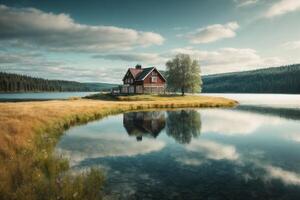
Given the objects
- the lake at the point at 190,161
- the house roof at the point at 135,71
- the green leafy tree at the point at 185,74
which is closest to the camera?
the lake at the point at 190,161

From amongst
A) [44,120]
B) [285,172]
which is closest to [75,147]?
[44,120]

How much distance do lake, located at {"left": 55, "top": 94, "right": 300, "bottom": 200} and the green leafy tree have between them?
56009 mm

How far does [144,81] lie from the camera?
288 ft

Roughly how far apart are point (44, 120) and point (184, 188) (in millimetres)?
19144

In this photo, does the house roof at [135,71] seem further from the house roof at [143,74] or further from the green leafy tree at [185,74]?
the green leafy tree at [185,74]

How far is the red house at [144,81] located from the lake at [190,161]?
5757cm

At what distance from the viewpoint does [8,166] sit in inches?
488

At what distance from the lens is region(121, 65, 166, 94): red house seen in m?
88.5

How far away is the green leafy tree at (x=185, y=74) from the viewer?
8662 cm

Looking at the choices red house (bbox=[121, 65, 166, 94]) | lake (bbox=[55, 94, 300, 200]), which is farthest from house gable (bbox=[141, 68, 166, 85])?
lake (bbox=[55, 94, 300, 200])

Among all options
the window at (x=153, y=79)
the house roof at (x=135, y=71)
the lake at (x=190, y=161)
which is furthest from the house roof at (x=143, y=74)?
the lake at (x=190, y=161)

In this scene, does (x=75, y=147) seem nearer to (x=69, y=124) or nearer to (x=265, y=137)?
(x=69, y=124)

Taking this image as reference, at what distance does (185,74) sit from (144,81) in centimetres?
1289

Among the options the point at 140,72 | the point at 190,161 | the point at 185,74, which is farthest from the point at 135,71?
the point at 190,161
